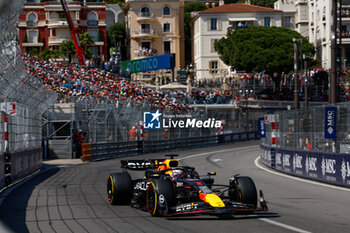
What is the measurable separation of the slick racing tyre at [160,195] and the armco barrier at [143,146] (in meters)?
20.3

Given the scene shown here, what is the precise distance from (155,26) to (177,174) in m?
77.5

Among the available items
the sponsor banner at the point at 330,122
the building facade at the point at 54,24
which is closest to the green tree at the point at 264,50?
the building facade at the point at 54,24

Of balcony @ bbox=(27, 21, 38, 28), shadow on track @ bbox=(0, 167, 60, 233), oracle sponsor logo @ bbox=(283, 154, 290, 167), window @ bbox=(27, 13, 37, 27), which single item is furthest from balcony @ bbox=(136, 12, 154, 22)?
shadow on track @ bbox=(0, 167, 60, 233)

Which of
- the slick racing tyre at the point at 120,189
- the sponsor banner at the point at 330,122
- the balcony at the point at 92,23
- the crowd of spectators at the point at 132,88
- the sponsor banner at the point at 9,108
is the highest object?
the balcony at the point at 92,23

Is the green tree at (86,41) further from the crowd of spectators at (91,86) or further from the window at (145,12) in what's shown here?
the crowd of spectators at (91,86)

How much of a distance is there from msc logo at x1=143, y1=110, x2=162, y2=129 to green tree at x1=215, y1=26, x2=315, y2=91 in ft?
108

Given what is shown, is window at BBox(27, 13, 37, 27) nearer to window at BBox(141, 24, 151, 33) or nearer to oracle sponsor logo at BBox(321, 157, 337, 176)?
window at BBox(141, 24, 151, 33)

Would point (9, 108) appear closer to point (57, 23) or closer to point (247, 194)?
point (247, 194)

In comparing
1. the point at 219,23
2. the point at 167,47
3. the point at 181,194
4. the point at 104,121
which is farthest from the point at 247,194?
the point at 219,23

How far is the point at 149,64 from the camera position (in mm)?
57188

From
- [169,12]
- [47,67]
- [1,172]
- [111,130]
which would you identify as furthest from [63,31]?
[1,172]

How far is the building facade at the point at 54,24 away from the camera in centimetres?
7894

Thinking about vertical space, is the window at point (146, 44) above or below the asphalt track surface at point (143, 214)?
above

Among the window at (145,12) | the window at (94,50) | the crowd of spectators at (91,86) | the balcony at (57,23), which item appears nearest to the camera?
the crowd of spectators at (91,86)
